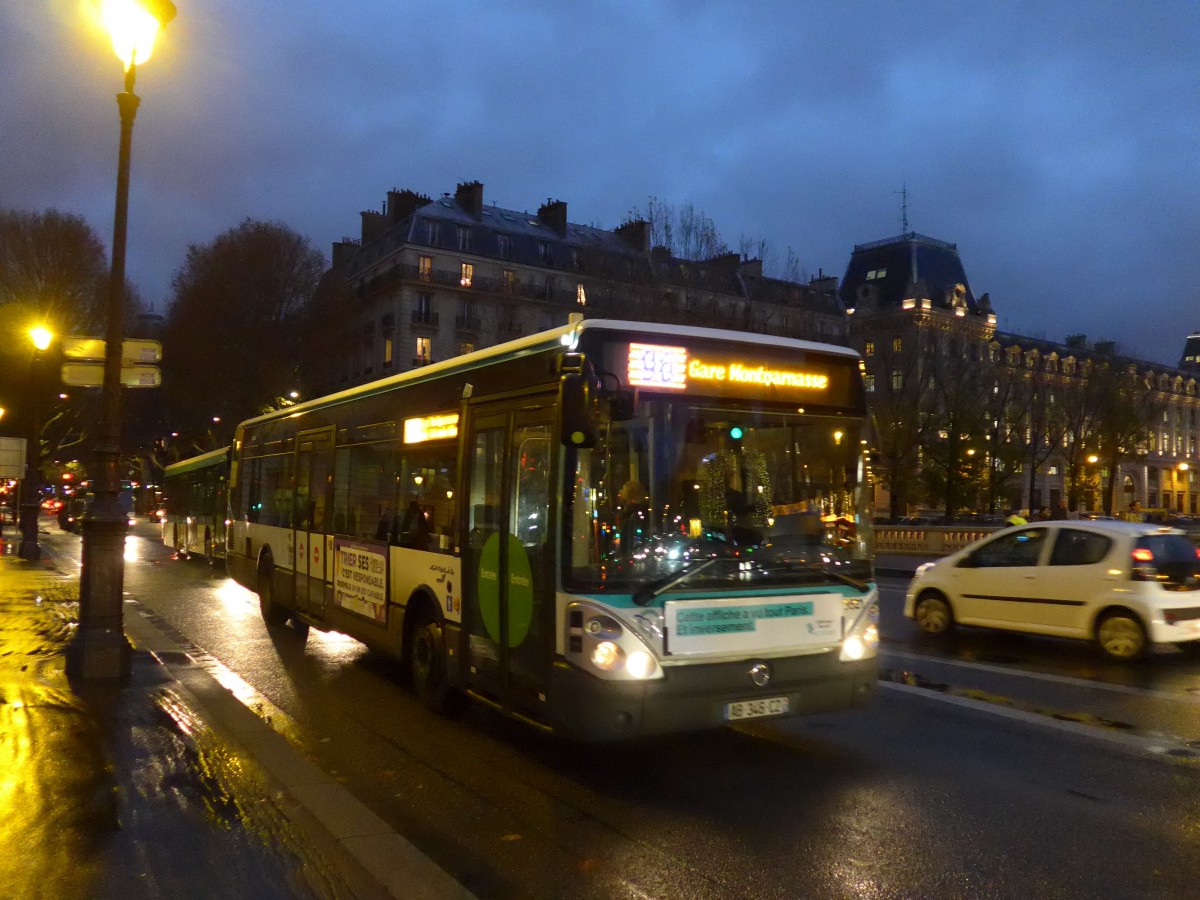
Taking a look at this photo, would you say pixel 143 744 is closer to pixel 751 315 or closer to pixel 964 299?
pixel 751 315

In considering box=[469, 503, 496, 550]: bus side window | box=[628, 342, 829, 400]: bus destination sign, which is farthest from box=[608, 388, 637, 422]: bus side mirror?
box=[469, 503, 496, 550]: bus side window

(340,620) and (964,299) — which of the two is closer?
(340,620)

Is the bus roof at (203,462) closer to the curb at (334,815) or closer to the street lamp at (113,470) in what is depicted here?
the street lamp at (113,470)

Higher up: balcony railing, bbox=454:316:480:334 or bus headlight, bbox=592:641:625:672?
balcony railing, bbox=454:316:480:334

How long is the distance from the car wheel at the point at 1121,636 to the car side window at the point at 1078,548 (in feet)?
2.06

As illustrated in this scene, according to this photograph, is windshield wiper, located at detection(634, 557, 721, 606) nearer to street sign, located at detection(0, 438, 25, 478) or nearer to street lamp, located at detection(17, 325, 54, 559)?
street lamp, located at detection(17, 325, 54, 559)

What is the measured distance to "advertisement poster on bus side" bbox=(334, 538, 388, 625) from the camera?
9070 mm

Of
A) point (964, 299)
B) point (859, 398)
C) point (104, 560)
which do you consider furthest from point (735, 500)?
point (964, 299)

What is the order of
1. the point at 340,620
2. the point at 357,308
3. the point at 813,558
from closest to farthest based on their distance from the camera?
the point at 813,558, the point at 340,620, the point at 357,308

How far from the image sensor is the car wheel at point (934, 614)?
492 inches

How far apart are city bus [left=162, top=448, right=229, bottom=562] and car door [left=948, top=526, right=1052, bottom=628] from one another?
1649 cm

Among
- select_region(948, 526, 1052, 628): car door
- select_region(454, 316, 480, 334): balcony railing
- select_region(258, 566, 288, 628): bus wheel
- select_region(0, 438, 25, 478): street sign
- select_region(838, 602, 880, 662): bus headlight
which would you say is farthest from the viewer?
select_region(454, 316, 480, 334): balcony railing

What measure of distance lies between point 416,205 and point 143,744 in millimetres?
56233

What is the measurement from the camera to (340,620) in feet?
33.6
